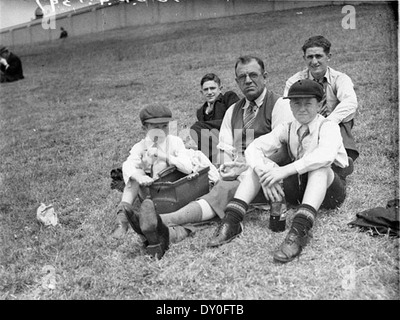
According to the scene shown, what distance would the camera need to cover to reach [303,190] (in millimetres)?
3684

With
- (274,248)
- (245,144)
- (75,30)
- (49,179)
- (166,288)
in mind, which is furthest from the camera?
(75,30)

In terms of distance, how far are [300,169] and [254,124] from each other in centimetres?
99

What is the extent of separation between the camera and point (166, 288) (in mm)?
3076

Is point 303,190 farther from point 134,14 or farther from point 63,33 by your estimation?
point 63,33

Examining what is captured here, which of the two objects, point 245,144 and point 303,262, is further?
point 245,144

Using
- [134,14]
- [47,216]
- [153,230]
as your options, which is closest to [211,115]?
[47,216]

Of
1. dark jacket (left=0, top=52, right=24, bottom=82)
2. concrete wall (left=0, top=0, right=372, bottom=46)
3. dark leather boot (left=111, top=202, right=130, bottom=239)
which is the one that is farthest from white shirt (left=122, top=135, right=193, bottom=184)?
dark jacket (left=0, top=52, right=24, bottom=82)

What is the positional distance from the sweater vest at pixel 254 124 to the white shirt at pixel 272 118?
0.12 ft

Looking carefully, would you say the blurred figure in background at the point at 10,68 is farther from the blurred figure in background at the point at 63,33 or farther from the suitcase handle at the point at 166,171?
the suitcase handle at the point at 166,171

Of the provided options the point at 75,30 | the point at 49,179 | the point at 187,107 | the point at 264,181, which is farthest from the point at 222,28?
the point at 264,181

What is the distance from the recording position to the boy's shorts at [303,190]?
142 inches
